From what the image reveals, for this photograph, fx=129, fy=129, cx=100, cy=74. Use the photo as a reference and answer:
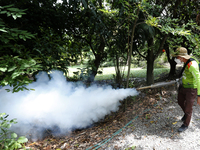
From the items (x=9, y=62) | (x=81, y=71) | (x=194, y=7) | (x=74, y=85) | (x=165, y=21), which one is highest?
(x=194, y=7)

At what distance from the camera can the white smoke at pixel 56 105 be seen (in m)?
3.04

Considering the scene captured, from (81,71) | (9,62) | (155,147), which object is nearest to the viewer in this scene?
(9,62)

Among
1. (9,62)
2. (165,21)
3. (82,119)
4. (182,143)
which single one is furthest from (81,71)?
(182,143)

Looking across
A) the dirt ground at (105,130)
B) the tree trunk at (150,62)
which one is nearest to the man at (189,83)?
the dirt ground at (105,130)

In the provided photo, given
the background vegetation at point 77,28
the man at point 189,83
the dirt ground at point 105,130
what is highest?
the background vegetation at point 77,28

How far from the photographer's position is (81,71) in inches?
167

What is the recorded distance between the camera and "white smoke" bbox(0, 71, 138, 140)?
304cm

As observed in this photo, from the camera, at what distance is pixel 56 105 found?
3520 mm

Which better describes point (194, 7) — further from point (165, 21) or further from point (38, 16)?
point (38, 16)

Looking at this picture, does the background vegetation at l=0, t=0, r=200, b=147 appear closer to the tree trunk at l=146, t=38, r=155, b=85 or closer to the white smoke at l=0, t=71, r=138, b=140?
the tree trunk at l=146, t=38, r=155, b=85

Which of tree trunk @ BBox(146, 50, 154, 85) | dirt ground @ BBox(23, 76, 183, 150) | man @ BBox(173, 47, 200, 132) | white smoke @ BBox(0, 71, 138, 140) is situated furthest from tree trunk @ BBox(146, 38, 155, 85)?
man @ BBox(173, 47, 200, 132)

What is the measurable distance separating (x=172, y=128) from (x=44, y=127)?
9.88 feet

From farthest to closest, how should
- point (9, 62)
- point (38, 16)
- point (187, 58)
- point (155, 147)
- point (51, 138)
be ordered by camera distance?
1. point (38, 16)
2. point (51, 138)
3. point (187, 58)
4. point (155, 147)
5. point (9, 62)

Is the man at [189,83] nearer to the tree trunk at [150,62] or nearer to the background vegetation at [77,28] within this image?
the background vegetation at [77,28]
